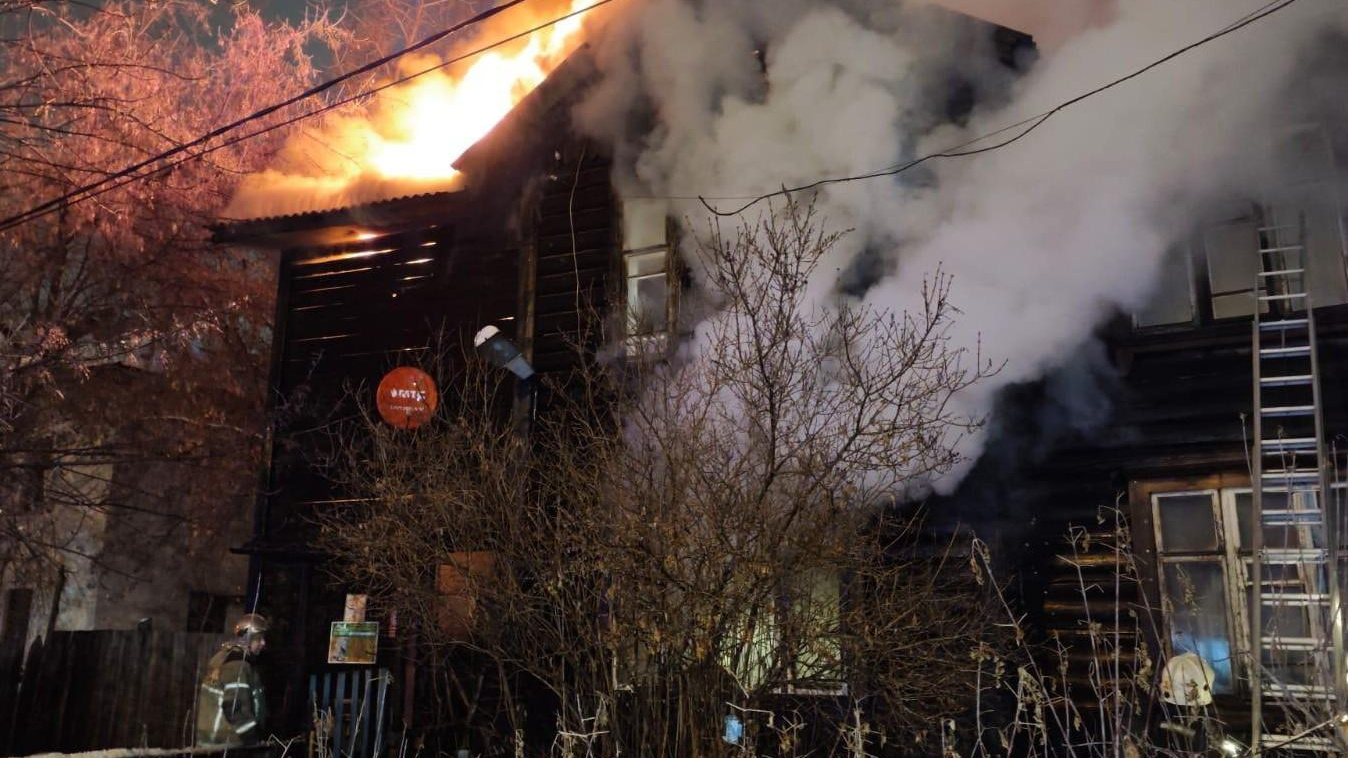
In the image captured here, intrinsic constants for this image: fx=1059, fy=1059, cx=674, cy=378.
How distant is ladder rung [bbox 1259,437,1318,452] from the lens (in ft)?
23.1

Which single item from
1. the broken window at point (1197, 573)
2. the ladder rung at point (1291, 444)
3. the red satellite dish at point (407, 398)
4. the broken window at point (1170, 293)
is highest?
the broken window at point (1170, 293)

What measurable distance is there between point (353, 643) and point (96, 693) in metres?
3.97

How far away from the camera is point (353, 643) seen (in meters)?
10.9

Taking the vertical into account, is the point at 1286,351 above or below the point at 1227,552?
above

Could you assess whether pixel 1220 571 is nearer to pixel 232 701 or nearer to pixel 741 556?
pixel 741 556

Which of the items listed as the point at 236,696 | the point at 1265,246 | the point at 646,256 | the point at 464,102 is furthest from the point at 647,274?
the point at 236,696

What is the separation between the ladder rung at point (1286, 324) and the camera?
7.46 m

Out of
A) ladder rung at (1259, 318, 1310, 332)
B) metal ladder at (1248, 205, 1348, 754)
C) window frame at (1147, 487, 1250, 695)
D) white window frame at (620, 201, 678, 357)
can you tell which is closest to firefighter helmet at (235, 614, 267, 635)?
white window frame at (620, 201, 678, 357)

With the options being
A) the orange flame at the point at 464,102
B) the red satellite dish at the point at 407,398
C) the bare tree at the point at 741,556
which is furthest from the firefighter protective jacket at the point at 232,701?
the orange flame at the point at 464,102

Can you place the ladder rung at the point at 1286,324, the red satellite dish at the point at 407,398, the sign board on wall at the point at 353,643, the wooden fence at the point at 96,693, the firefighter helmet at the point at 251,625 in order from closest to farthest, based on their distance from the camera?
the ladder rung at the point at 1286,324, the firefighter helmet at the point at 251,625, the red satellite dish at the point at 407,398, the sign board on wall at the point at 353,643, the wooden fence at the point at 96,693

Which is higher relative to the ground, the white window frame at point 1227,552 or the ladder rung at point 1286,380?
the ladder rung at point 1286,380

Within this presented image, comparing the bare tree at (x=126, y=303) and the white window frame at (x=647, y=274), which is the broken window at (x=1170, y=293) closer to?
the white window frame at (x=647, y=274)

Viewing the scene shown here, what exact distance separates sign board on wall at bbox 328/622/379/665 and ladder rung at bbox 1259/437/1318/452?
8.29 metres

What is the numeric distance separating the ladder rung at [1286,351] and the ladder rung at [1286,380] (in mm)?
158
